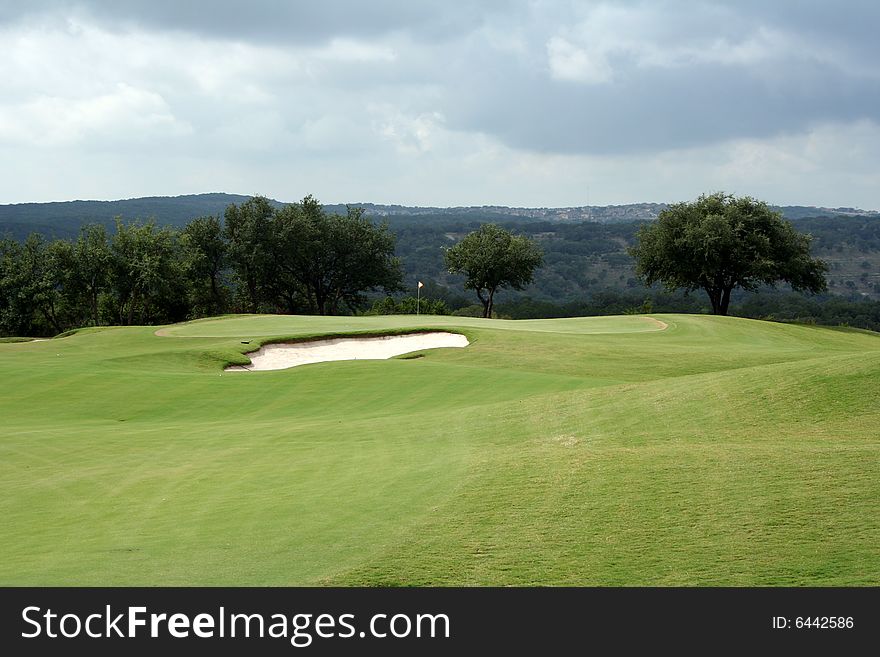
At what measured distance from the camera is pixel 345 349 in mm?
33719

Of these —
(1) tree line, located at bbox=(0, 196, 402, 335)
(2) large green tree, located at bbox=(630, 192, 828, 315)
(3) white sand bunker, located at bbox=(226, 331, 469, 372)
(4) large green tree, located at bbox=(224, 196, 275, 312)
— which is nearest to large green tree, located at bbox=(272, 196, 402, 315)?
(1) tree line, located at bbox=(0, 196, 402, 335)

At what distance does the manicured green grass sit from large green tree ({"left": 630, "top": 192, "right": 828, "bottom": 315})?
42716mm

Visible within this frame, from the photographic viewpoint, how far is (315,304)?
89.8 meters

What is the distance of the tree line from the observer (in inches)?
2613

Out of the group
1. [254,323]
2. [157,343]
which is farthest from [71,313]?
[157,343]

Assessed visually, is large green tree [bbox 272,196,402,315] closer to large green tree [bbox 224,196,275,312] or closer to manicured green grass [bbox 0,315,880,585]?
large green tree [bbox 224,196,275,312]

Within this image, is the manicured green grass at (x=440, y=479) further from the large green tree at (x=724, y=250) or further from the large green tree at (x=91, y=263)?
the large green tree at (x=91, y=263)

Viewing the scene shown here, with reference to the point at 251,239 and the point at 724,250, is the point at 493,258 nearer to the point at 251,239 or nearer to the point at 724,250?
the point at 724,250

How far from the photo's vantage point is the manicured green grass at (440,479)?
7.25 meters

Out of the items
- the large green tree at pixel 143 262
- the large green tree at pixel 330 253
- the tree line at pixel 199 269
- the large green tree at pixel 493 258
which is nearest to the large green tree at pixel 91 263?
the tree line at pixel 199 269

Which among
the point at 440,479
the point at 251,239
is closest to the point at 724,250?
the point at 251,239
